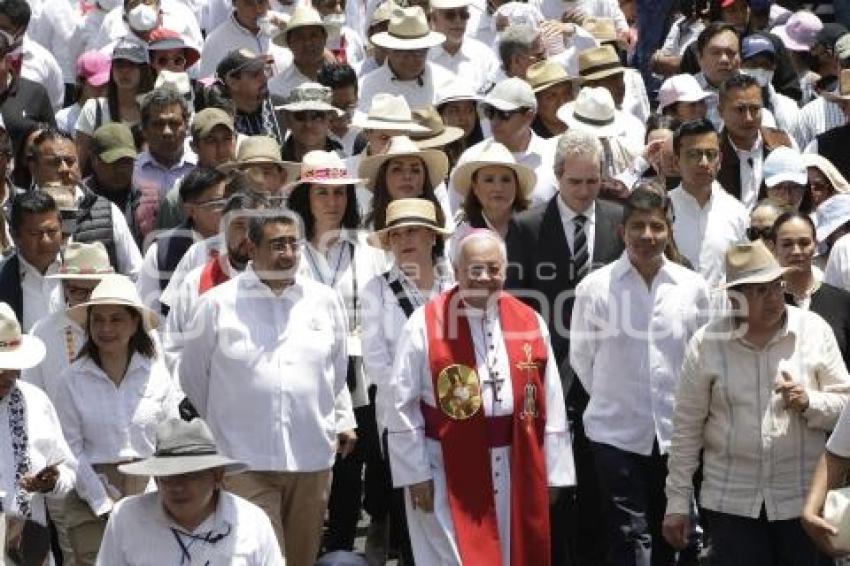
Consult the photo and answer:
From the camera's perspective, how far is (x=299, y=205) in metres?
12.7

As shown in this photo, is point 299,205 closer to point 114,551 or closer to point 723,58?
point 114,551

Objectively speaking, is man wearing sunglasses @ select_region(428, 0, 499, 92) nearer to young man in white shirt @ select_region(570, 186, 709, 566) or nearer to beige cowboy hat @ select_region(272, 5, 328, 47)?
beige cowboy hat @ select_region(272, 5, 328, 47)

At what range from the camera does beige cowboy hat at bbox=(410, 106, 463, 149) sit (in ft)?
46.5

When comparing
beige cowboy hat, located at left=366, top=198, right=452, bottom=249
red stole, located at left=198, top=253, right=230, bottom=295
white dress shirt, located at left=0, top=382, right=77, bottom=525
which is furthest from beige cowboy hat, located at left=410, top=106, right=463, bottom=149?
white dress shirt, located at left=0, top=382, right=77, bottom=525

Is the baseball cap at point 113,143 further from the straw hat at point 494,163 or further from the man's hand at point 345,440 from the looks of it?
the man's hand at point 345,440

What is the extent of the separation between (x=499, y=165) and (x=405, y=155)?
65 cm

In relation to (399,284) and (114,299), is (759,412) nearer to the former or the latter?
(399,284)

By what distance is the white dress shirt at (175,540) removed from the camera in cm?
958

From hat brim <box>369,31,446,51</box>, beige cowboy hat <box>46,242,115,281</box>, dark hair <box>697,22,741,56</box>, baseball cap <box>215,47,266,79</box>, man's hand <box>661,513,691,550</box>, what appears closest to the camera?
man's hand <box>661,513,691,550</box>

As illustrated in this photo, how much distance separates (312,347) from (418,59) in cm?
501

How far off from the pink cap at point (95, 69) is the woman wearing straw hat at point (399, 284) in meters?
4.21

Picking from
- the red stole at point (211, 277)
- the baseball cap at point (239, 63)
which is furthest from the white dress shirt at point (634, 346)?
the baseball cap at point (239, 63)

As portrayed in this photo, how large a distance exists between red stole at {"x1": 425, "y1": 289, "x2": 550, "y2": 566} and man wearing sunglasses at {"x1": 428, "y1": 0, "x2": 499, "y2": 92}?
227 inches

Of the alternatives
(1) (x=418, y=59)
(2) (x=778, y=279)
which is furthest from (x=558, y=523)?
(1) (x=418, y=59)
